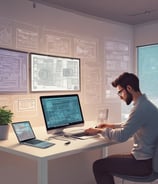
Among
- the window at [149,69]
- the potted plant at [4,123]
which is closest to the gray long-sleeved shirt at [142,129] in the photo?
the potted plant at [4,123]

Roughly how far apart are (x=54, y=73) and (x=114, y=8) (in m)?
1.09

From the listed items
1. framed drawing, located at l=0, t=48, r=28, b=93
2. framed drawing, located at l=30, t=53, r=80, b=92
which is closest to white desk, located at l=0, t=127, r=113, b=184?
framed drawing, located at l=0, t=48, r=28, b=93

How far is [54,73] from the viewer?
124 inches

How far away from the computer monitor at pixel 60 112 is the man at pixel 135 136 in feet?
1.36

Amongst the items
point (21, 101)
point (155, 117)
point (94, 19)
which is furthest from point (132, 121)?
point (94, 19)

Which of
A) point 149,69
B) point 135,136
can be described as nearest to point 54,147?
point 135,136

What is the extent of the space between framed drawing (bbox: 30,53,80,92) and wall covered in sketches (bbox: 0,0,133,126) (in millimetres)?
53

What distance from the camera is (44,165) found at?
5.92 feet

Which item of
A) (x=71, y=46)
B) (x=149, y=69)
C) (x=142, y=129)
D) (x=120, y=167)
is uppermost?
(x=71, y=46)

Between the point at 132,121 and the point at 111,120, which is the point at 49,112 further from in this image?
the point at 111,120

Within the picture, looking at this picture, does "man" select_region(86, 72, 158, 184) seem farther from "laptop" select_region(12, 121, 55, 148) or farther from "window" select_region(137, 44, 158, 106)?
"window" select_region(137, 44, 158, 106)

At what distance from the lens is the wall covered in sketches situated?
2748mm

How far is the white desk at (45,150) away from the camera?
5.95 ft

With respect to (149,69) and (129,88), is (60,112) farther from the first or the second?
(149,69)
